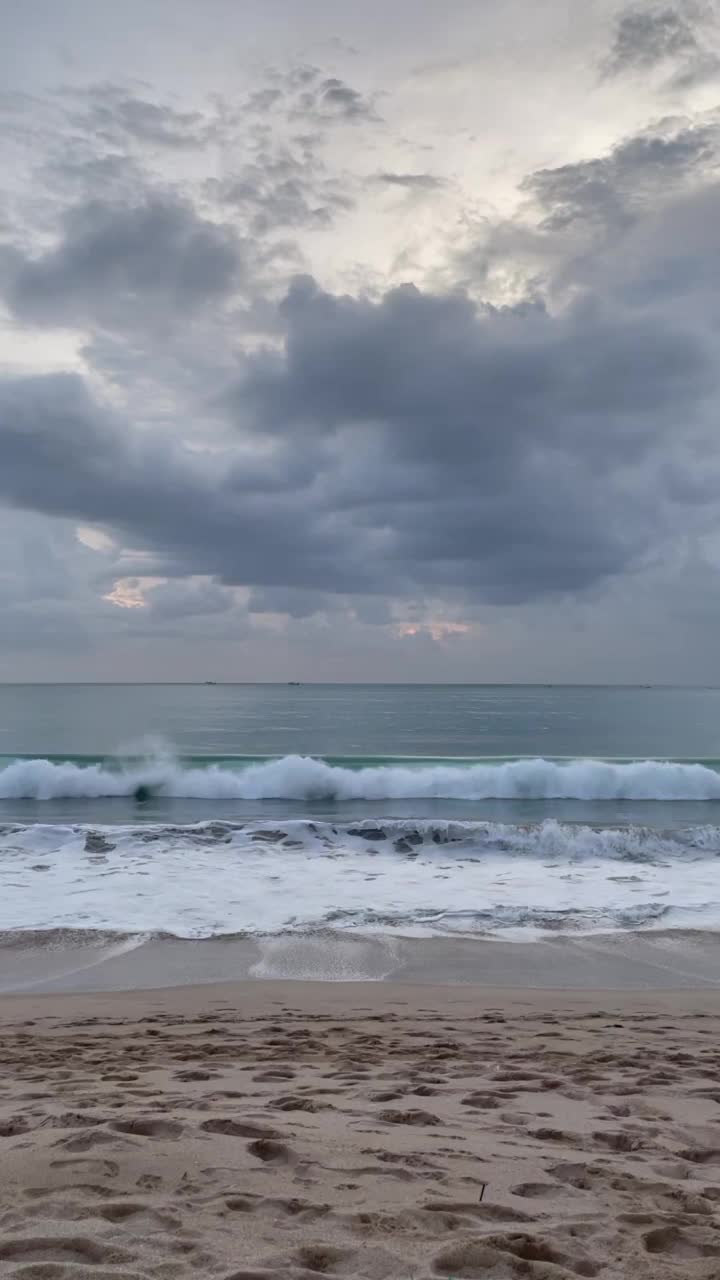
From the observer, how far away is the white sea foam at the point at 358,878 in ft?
34.6

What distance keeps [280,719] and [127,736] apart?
→ 1549 cm

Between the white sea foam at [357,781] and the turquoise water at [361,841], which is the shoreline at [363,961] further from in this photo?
the white sea foam at [357,781]

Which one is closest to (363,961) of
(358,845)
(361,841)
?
(358,845)

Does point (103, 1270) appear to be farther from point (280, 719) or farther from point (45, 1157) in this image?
point (280, 719)

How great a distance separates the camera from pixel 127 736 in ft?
151

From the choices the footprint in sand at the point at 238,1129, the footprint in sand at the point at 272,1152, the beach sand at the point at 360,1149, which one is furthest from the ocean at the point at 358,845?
the footprint in sand at the point at 272,1152

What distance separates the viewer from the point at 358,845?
16328mm

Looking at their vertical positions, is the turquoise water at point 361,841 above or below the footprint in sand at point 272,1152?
below

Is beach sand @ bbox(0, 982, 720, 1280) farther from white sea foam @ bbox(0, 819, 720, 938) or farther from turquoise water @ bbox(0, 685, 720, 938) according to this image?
turquoise water @ bbox(0, 685, 720, 938)

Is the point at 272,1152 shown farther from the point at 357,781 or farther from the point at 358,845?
the point at 357,781

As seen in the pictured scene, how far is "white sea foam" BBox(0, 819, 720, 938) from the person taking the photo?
10555 mm

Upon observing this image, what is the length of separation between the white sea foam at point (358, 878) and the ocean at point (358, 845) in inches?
2.1

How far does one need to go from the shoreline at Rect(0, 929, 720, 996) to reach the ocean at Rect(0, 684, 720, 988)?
6.3 inches

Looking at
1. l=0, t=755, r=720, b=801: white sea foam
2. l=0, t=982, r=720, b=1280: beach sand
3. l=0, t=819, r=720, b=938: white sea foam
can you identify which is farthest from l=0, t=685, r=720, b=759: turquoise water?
l=0, t=982, r=720, b=1280: beach sand
